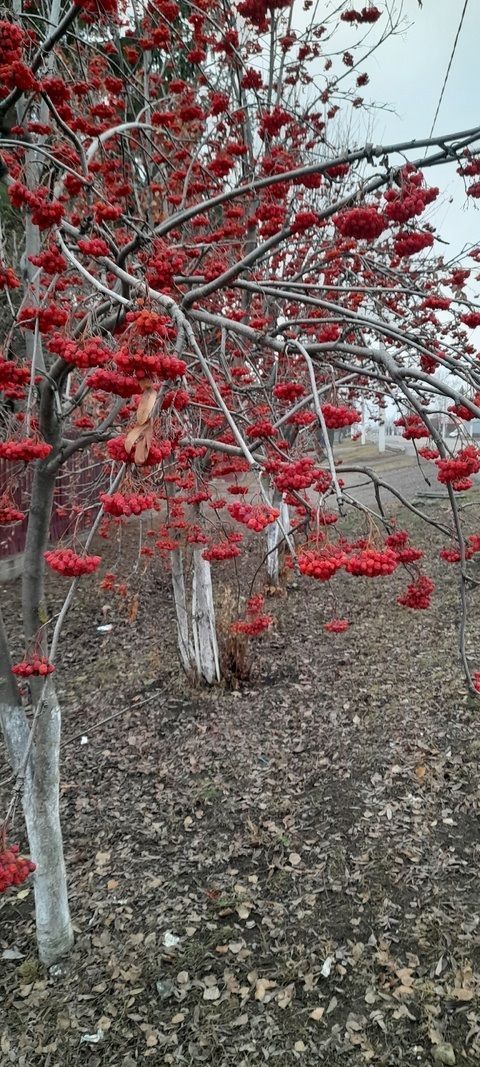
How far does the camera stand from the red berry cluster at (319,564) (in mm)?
1829

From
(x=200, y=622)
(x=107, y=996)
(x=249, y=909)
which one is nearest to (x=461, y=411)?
(x=249, y=909)

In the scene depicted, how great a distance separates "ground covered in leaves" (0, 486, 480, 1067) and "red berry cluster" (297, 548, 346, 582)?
2.23m

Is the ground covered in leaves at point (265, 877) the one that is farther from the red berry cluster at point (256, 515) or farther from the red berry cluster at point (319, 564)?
the red berry cluster at point (256, 515)

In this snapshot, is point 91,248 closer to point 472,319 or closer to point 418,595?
point 418,595

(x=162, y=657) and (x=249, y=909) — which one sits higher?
(x=162, y=657)

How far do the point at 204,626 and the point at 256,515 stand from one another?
Result: 3.85 m

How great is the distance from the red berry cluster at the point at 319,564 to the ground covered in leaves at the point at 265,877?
7.32ft

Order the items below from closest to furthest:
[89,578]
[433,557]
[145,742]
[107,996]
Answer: [107,996], [145,742], [89,578], [433,557]

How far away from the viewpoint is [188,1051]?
265 centimetres

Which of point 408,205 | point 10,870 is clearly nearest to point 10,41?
point 408,205

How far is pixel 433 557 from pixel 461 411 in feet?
24.9

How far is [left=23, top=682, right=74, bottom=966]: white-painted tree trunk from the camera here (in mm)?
2982

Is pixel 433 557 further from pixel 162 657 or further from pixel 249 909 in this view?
pixel 249 909

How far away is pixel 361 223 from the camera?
2271 millimetres
